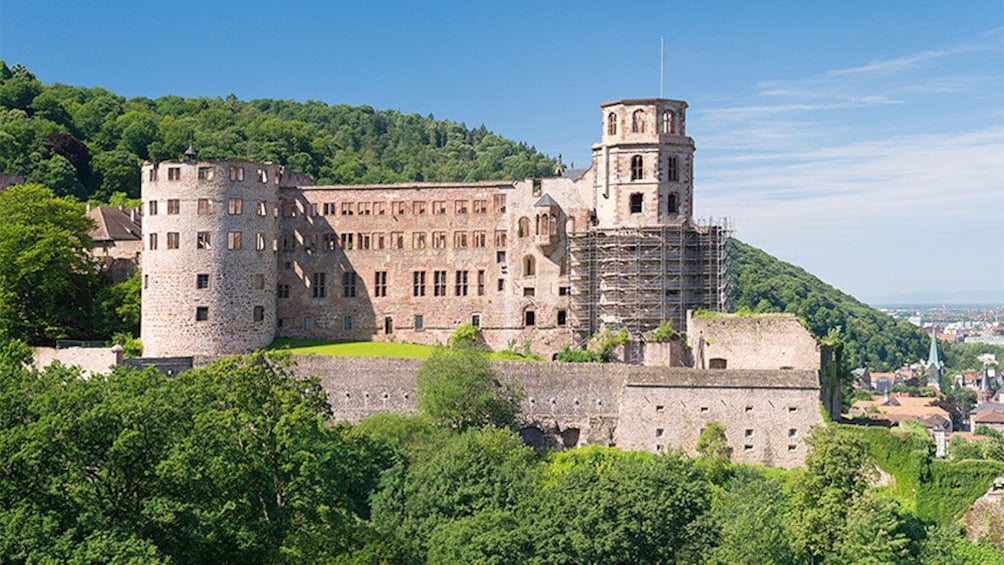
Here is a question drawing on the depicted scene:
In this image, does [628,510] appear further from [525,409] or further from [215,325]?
[215,325]

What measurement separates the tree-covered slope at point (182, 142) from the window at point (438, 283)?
31085 mm

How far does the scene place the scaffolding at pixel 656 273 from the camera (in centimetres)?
6762

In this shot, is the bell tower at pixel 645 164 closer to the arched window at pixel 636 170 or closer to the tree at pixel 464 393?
the arched window at pixel 636 170

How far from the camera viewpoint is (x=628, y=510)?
157 ft

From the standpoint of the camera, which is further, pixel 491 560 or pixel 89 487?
pixel 491 560

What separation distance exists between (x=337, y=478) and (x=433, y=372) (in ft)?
52.9

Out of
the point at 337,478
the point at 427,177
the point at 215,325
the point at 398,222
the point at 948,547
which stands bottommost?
the point at 948,547

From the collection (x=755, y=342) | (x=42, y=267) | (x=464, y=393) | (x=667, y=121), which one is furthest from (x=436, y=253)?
(x=42, y=267)

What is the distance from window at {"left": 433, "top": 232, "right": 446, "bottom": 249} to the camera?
72000 millimetres

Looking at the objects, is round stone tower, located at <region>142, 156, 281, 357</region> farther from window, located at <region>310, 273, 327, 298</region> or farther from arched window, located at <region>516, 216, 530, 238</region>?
arched window, located at <region>516, 216, 530, 238</region>

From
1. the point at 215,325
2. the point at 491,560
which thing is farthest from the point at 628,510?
the point at 215,325

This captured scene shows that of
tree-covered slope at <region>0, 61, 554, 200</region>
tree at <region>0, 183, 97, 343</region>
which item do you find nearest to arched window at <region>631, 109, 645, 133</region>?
tree at <region>0, 183, 97, 343</region>

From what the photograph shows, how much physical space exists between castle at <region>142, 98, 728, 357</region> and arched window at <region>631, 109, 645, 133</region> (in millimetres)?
48

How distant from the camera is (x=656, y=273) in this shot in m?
67.7
